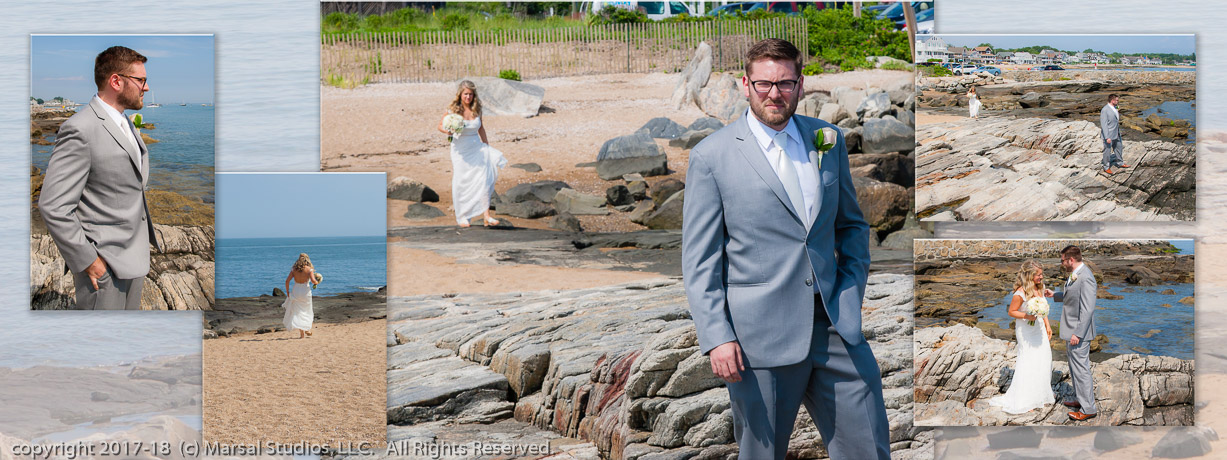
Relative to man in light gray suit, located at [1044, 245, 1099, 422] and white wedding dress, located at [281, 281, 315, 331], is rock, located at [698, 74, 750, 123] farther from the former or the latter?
white wedding dress, located at [281, 281, 315, 331]

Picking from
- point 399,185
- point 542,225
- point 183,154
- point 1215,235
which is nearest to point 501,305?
point 542,225

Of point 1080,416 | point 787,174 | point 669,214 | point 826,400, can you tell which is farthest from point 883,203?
point 826,400

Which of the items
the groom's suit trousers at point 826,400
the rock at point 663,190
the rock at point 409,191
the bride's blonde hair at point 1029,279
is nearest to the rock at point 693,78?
the rock at point 663,190

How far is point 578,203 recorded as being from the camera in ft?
20.7

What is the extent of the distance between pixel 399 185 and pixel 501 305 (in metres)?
0.99

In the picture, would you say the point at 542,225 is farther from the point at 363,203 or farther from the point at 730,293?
the point at 730,293

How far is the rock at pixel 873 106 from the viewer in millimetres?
6219

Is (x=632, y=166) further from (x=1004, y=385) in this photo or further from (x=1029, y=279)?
(x=1004, y=385)

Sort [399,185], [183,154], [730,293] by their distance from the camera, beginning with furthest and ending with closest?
[399,185]
[183,154]
[730,293]

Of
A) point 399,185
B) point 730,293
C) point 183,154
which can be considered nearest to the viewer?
point 730,293

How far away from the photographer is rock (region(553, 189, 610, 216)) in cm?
631

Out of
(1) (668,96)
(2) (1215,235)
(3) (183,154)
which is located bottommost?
(2) (1215,235)

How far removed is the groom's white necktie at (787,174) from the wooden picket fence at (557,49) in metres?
2.76

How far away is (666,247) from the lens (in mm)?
6254
